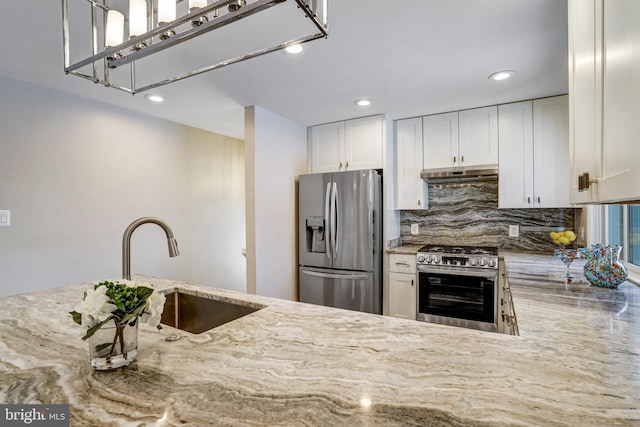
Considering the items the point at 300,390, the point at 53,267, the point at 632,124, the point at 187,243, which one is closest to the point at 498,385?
the point at 300,390

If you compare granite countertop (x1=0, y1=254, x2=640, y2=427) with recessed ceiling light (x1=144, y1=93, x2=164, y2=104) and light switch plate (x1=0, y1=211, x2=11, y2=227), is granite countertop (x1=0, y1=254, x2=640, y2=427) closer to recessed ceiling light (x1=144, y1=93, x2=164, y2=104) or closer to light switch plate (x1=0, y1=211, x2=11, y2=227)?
light switch plate (x1=0, y1=211, x2=11, y2=227)

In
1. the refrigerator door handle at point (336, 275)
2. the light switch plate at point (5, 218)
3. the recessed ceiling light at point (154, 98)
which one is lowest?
the refrigerator door handle at point (336, 275)

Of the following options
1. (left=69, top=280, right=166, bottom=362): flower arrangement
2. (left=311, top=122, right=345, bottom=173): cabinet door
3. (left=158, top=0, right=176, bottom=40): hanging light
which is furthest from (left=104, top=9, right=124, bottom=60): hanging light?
(left=311, top=122, right=345, bottom=173): cabinet door

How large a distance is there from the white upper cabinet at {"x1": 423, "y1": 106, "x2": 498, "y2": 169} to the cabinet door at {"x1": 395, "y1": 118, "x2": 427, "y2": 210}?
0.08 metres

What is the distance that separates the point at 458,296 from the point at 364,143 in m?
1.76

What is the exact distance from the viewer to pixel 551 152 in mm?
Answer: 2713

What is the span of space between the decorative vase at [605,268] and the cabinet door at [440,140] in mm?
1674

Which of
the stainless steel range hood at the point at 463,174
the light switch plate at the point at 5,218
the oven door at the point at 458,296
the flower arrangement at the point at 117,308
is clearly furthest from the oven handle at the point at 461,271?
Result: the light switch plate at the point at 5,218

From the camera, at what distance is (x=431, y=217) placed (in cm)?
346

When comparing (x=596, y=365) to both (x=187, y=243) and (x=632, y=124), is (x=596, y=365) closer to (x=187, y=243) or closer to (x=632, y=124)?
(x=632, y=124)

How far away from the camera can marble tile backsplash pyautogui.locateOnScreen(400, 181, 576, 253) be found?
9.78 feet

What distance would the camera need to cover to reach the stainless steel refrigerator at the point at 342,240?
2984 mm

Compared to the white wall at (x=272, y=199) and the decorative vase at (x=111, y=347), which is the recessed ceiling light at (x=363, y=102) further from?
the decorative vase at (x=111, y=347)

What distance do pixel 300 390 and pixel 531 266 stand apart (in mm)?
2184
